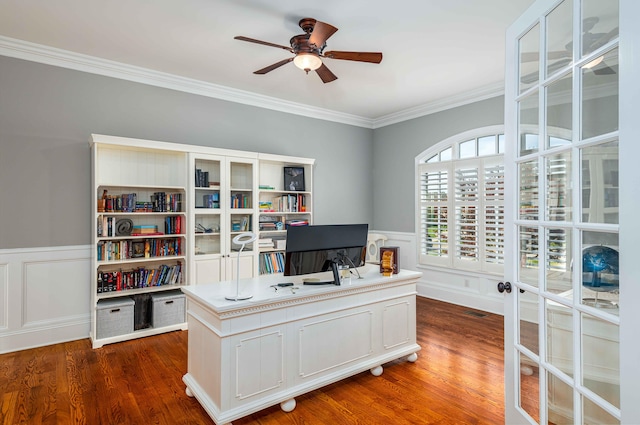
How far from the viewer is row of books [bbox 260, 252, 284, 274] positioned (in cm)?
481

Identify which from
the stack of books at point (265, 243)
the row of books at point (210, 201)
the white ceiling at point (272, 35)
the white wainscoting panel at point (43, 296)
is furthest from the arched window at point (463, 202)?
the white wainscoting panel at point (43, 296)

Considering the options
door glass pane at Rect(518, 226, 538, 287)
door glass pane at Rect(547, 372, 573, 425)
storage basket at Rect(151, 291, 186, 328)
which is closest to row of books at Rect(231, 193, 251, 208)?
storage basket at Rect(151, 291, 186, 328)

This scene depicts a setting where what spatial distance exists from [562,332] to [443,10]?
2.53 meters

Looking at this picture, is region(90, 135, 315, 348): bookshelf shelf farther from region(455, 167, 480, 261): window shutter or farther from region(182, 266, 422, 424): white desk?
region(455, 167, 480, 261): window shutter

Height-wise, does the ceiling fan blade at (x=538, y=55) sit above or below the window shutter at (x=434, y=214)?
above

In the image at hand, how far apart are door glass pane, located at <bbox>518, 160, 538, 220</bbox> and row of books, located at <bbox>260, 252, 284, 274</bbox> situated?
3552 millimetres

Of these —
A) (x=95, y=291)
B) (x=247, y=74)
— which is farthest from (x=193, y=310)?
(x=247, y=74)

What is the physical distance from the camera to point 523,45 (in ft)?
5.84

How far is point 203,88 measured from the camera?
451 cm

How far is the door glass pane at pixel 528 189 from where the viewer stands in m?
1.68

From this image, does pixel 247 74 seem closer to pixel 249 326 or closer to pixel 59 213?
pixel 59 213

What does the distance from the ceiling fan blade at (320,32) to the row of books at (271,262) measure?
286cm

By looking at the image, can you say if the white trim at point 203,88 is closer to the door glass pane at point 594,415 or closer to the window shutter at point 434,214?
the window shutter at point 434,214

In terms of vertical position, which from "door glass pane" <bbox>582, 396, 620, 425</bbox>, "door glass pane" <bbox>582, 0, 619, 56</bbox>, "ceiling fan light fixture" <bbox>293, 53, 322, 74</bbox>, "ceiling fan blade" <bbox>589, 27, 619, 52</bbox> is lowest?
"door glass pane" <bbox>582, 396, 620, 425</bbox>
